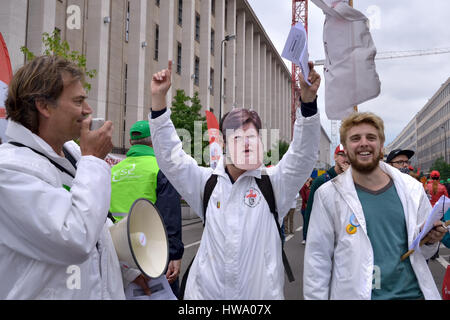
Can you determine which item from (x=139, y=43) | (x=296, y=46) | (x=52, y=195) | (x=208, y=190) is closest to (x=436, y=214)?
(x=296, y=46)

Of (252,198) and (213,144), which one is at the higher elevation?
(213,144)

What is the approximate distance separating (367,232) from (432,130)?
4334 inches

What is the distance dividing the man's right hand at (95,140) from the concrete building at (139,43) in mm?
4274

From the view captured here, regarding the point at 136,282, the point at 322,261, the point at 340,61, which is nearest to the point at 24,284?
the point at 136,282

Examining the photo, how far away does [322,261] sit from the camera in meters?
2.40

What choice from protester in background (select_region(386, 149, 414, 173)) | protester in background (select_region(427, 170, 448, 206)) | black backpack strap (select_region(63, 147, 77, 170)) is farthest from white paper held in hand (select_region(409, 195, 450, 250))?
protester in background (select_region(427, 170, 448, 206))

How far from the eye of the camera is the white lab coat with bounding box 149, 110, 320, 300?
7.27 ft

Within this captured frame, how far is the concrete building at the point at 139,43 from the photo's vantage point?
47.1 feet

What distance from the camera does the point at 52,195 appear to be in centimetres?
148

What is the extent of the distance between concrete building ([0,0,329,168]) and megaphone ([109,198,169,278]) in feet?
13.3

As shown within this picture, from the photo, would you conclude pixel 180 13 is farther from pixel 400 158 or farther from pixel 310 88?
pixel 310 88

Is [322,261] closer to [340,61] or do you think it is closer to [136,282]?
[136,282]
